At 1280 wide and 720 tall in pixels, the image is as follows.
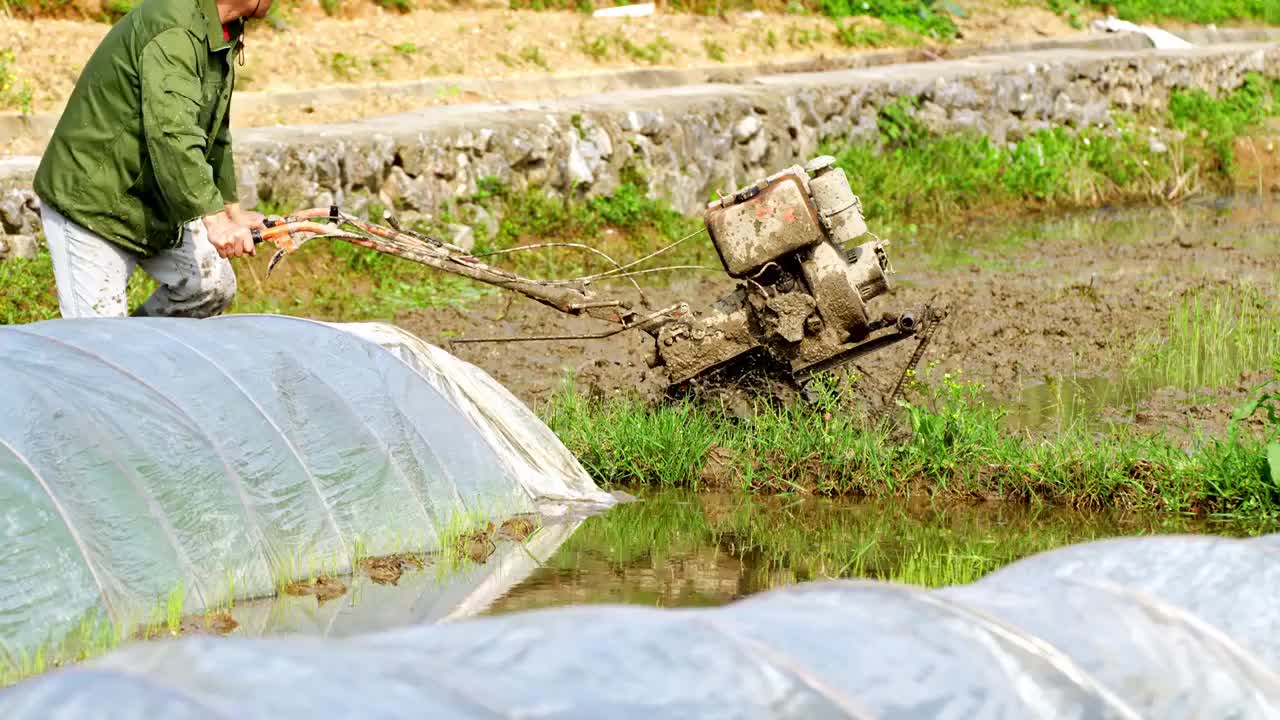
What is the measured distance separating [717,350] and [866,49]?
1238 cm

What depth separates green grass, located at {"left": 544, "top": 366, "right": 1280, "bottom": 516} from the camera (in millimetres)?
6449

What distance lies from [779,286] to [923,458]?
3.11 ft

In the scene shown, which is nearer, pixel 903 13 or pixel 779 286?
pixel 779 286

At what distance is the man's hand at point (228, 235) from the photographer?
18.8ft

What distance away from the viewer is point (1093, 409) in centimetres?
781

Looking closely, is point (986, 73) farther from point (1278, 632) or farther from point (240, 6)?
point (1278, 632)

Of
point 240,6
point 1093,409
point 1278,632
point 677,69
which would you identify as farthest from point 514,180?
point 1278,632

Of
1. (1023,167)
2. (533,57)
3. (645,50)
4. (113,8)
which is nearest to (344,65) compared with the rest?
(113,8)

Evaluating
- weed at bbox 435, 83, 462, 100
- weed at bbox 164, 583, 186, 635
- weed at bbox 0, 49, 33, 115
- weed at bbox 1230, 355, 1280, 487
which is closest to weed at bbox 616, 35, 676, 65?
weed at bbox 435, 83, 462, 100

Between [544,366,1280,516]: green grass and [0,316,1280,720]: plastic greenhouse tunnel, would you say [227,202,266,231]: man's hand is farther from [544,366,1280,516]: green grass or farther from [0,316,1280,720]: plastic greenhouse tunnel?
[544,366,1280,516]: green grass

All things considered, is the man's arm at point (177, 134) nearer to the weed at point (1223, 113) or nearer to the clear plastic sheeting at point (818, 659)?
the clear plastic sheeting at point (818, 659)

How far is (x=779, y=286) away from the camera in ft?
22.5

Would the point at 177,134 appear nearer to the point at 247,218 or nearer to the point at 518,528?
the point at 247,218

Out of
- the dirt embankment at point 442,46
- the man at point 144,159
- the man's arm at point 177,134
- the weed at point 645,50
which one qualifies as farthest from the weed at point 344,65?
the man's arm at point 177,134
